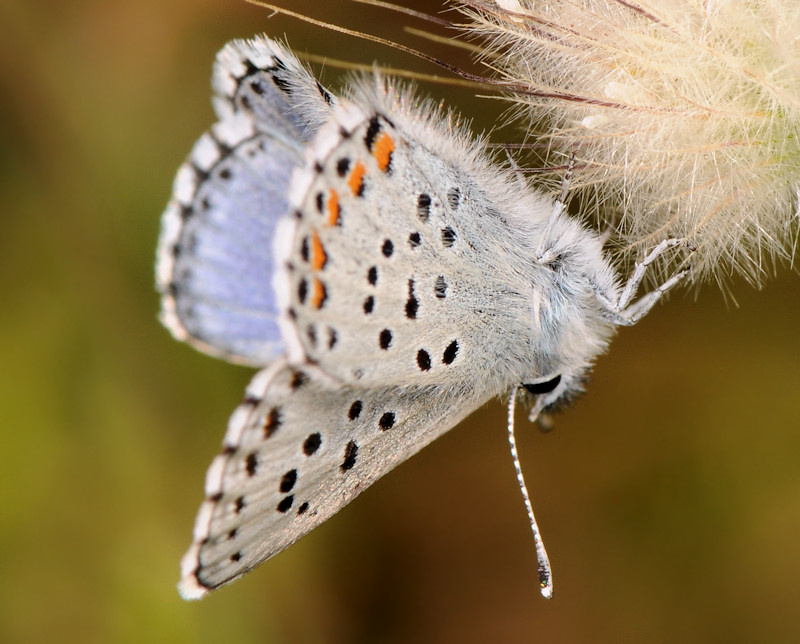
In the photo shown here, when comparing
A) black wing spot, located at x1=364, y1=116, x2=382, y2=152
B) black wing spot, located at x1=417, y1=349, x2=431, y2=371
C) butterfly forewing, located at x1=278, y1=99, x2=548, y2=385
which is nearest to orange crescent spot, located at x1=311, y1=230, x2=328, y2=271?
butterfly forewing, located at x1=278, y1=99, x2=548, y2=385

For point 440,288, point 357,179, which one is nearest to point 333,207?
point 357,179

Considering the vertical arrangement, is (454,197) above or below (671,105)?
below

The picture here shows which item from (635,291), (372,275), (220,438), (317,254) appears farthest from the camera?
(220,438)

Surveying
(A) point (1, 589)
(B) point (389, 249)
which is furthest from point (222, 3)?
(A) point (1, 589)

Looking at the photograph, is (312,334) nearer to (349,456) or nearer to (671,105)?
(349,456)

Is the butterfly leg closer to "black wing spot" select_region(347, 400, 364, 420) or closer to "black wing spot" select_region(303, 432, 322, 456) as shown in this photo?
"black wing spot" select_region(347, 400, 364, 420)

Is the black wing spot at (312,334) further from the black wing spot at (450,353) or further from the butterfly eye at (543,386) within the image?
the butterfly eye at (543,386)
